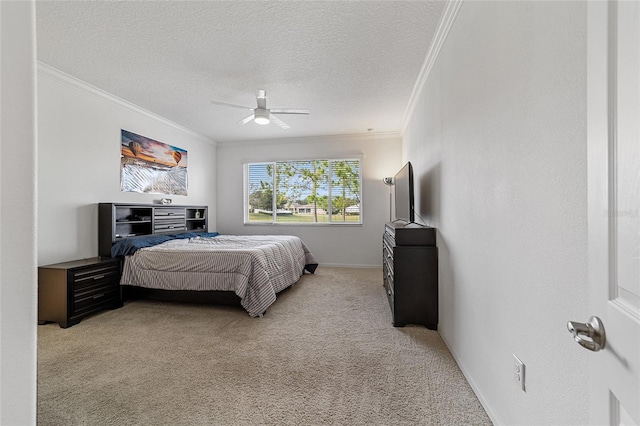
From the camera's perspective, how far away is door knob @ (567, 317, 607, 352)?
0.56m

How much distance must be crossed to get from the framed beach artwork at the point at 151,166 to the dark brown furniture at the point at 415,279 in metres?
3.89

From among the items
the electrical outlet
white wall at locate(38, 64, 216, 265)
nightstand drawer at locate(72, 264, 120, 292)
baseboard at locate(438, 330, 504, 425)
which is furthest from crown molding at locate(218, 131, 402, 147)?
the electrical outlet

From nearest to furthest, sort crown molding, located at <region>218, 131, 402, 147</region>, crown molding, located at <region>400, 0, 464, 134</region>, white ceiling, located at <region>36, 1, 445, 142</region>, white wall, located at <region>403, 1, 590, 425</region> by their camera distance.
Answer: white wall, located at <region>403, 1, 590, 425</region> < crown molding, located at <region>400, 0, 464, 134</region> < white ceiling, located at <region>36, 1, 445, 142</region> < crown molding, located at <region>218, 131, 402, 147</region>

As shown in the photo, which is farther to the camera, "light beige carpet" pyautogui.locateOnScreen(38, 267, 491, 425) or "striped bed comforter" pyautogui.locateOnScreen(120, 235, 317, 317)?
"striped bed comforter" pyautogui.locateOnScreen(120, 235, 317, 317)

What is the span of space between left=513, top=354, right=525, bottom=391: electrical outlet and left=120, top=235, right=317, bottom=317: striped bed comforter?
2300mm

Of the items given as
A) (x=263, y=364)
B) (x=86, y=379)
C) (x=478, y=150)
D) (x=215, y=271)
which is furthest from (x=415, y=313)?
(x=86, y=379)

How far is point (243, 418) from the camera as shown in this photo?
4.99 feet

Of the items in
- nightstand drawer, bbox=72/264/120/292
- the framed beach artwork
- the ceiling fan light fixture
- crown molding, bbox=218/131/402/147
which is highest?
crown molding, bbox=218/131/402/147

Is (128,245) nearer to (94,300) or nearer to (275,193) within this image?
(94,300)

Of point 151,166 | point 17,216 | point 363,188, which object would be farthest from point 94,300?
point 363,188

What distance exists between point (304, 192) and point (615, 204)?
5.49 m

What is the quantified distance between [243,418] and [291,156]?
4957mm

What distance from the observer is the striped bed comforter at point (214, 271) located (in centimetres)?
306

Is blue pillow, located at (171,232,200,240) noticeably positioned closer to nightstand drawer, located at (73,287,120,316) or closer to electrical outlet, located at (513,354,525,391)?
nightstand drawer, located at (73,287,120,316)
